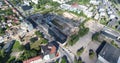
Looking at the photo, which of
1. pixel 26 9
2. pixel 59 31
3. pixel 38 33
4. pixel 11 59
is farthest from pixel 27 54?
pixel 26 9

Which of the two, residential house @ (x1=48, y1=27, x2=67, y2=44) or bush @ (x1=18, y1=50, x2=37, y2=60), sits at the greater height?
bush @ (x1=18, y1=50, x2=37, y2=60)

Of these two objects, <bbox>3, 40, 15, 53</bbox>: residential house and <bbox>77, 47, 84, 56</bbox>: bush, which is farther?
<bbox>3, 40, 15, 53</bbox>: residential house

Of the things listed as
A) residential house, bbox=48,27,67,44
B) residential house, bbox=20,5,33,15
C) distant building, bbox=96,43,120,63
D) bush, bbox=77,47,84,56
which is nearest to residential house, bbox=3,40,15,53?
residential house, bbox=48,27,67,44

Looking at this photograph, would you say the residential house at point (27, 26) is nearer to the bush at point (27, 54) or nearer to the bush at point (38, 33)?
the bush at point (38, 33)

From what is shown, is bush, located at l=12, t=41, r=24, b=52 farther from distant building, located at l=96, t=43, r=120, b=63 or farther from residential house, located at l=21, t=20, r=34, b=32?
distant building, located at l=96, t=43, r=120, b=63

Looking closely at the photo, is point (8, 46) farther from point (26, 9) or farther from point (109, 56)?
point (109, 56)

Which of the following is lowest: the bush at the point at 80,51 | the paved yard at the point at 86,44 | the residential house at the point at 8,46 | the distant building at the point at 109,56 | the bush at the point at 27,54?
the paved yard at the point at 86,44

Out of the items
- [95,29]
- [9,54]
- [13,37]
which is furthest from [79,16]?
[9,54]

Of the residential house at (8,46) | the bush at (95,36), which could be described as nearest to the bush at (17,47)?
the residential house at (8,46)
